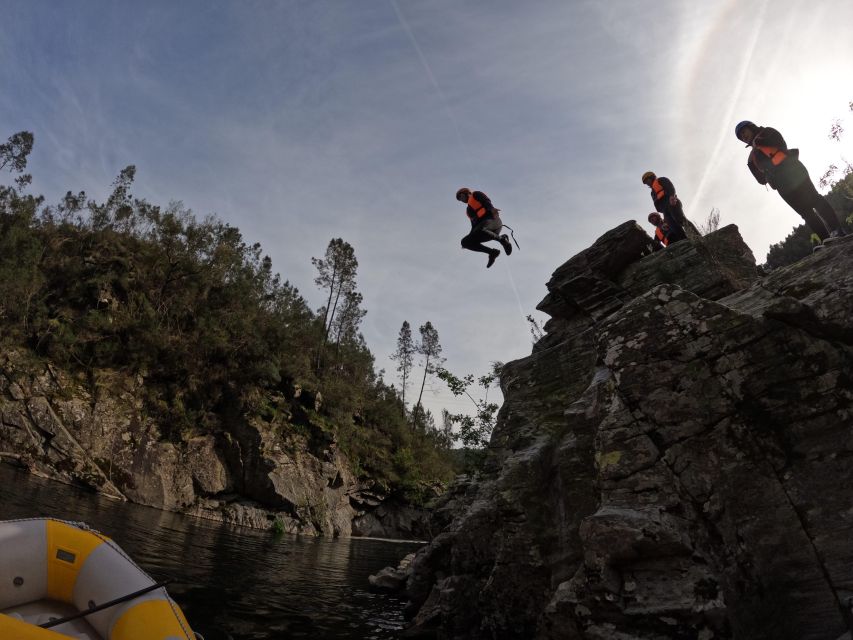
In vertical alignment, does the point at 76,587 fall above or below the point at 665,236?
below

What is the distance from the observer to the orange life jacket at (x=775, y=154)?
7733mm

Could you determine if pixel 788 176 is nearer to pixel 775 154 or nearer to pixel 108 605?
pixel 775 154

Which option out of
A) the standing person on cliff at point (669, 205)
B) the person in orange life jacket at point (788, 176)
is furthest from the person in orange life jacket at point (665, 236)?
the person in orange life jacket at point (788, 176)

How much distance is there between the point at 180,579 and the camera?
28.4 feet

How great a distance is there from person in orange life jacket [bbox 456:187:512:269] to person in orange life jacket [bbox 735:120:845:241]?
16.2ft

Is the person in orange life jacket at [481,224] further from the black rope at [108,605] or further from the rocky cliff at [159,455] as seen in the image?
the rocky cliff at [159,455]

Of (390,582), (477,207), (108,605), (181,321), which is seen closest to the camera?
(108,605)

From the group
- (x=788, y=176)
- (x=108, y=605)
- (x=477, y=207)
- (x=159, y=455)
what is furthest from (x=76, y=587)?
(x=159, y=455)

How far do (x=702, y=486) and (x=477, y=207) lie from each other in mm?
8039

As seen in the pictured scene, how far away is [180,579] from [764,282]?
11097 mm

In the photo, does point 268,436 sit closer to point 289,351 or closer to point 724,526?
point 289,351

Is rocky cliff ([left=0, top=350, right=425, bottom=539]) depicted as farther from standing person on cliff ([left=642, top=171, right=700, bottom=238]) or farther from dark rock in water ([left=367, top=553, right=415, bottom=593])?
standing person on cliff ([left=642, top=171, right=700, bottom=238])

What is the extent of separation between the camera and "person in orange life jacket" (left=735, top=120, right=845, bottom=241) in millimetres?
7281

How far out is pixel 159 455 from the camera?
2556 centimetres
